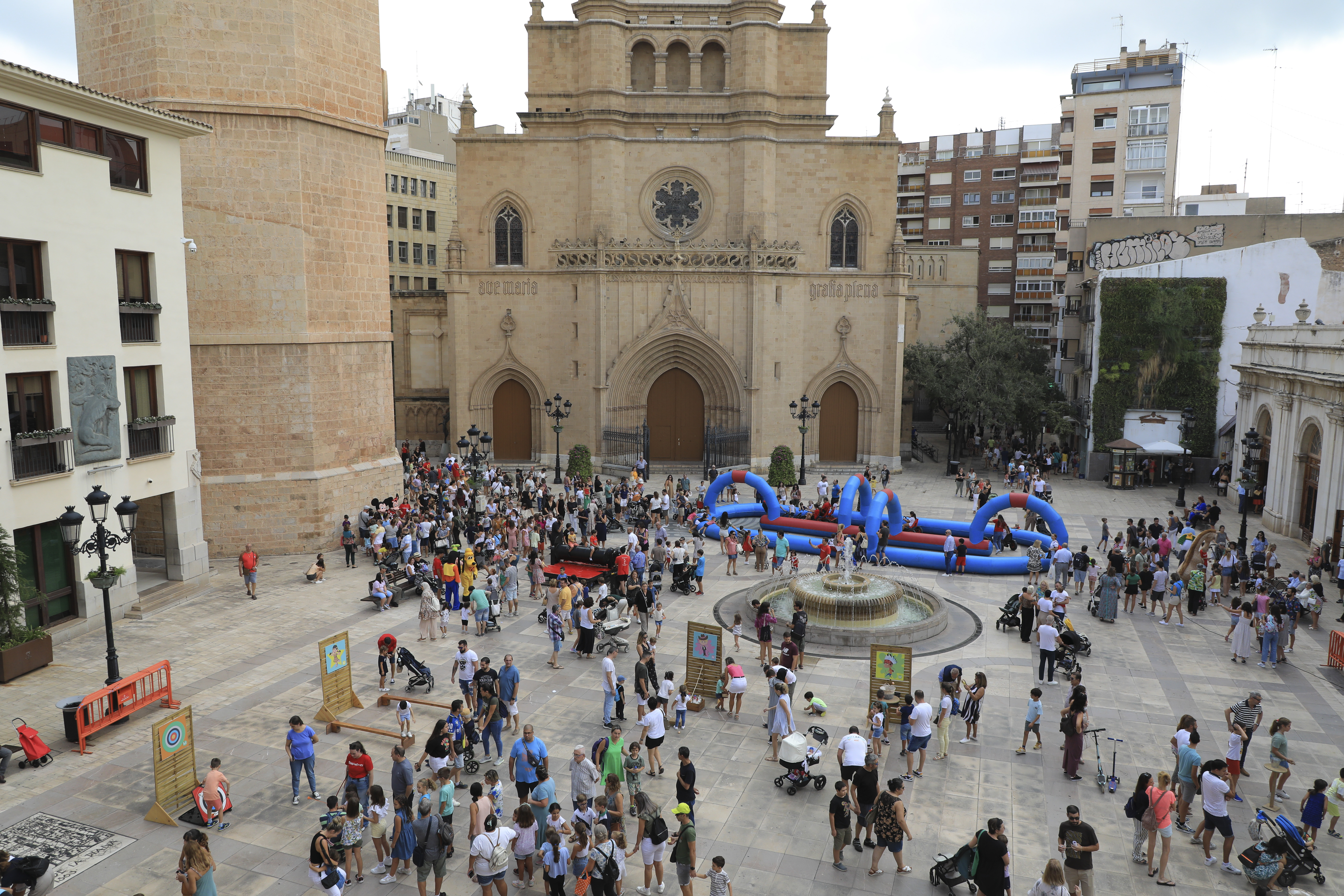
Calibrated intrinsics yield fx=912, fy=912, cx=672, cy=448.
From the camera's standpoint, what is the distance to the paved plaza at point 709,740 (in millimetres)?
10734

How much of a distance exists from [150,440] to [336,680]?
30.2 ft

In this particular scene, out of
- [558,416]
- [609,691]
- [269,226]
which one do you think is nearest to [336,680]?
[609,691]

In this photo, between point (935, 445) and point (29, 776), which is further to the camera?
point (935, 445)

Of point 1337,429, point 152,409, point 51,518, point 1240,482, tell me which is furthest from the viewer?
point 1240,482

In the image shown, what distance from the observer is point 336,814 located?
10.4 m

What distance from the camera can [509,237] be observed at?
38469 mm

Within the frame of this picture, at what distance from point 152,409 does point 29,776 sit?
999cm

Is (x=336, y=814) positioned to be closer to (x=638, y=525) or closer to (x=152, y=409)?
(x=152, y=409)

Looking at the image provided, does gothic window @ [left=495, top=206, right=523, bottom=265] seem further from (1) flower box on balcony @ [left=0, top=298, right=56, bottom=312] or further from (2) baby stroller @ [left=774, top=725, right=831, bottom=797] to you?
(2) baby stroller @ [left=774, top=725, right=831, bottom=797]

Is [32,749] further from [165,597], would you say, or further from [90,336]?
[90,336]

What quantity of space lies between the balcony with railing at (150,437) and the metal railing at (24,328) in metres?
2.63

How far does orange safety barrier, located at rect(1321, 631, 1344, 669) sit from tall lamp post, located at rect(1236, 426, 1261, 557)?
6.06 meters

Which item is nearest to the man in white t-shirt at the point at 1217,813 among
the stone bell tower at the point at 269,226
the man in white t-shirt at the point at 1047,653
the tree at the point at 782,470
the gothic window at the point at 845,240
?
the man in white t-shirt at the point at 1047,653

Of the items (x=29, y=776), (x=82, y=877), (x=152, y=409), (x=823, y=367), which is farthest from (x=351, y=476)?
(x=823, y=367)
